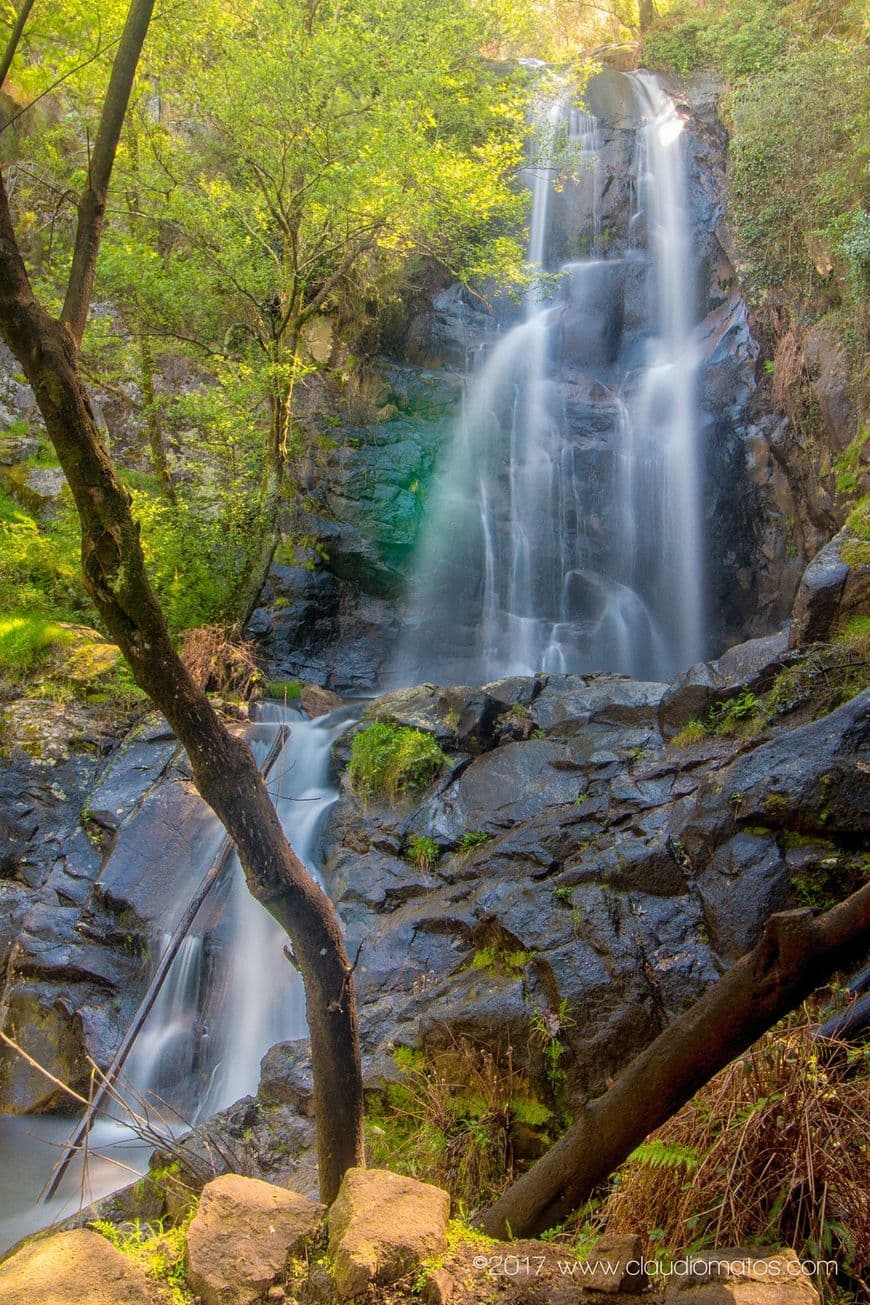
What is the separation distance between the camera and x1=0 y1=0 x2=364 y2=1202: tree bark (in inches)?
120

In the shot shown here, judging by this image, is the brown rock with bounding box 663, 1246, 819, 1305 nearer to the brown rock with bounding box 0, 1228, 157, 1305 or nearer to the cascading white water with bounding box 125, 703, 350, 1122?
the brown rock with bounding box 0, 1228, 157, 1305

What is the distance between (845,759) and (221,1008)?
18.9ft

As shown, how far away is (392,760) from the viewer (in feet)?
29.6

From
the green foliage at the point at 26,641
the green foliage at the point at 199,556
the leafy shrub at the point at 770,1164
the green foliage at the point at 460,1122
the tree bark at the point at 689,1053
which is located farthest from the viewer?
the green foliage at the point at 199,556

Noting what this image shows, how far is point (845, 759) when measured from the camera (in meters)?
5.05

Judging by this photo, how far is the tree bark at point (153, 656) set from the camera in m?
3.04

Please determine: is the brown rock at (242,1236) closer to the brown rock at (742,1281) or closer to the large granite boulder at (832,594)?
the brown rock at (742,1281)

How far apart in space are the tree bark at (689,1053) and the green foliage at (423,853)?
5131 millimetres

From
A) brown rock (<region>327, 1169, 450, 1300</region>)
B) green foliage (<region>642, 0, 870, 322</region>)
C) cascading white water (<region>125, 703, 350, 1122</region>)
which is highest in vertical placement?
green foliage (<region>642, 0, 870, 322</region>)

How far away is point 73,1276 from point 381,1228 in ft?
2.58

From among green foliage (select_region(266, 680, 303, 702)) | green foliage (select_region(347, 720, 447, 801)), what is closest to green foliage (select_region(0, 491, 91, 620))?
green foliage (select_region(266, 680, 303, 702))

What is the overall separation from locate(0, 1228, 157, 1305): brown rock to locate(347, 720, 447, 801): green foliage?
6.62 m

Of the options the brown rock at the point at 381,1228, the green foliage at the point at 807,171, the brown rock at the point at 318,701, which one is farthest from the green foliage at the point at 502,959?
the green foliage at the point at 807,171

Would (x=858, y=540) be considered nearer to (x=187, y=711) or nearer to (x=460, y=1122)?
(x=460, y=1122)
